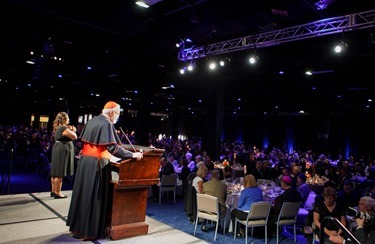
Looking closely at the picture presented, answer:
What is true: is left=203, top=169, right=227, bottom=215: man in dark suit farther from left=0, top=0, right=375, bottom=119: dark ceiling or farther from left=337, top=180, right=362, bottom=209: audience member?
left=0, top=0, right=375, bottom=119: dark ceiling

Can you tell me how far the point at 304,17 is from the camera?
822 cm

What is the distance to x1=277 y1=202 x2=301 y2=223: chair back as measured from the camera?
5.67 metres

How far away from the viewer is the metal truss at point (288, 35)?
685 centimetres

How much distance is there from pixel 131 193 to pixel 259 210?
2723 millimetres

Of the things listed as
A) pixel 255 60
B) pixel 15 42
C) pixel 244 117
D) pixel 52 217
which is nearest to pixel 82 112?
pixel 244 117

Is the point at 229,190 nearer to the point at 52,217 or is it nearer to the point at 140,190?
the point at 140,190

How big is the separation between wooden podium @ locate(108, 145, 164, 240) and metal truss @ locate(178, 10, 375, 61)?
590 cm

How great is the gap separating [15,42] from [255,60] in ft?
28.4

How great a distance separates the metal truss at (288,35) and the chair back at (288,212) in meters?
4.44

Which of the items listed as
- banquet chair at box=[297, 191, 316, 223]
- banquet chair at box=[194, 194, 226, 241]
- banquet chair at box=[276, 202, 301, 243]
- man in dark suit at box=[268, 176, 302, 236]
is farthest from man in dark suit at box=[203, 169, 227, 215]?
banquet chair at box=[297, 191, 316, 223]

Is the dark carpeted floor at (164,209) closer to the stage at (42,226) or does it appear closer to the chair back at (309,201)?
the chair back at (309,201)

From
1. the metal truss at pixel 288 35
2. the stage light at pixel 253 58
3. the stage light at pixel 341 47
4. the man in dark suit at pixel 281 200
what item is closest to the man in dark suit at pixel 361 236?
the man in dark suit at pixel 281 200

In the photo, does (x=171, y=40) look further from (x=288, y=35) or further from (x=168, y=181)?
(x=168, y=181)

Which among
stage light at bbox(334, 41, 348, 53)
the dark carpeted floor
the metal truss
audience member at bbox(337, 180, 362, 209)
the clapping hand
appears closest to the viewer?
the clapping hand
